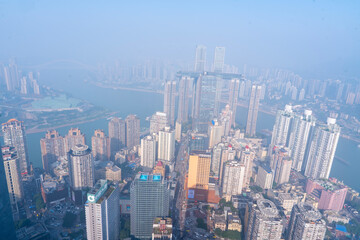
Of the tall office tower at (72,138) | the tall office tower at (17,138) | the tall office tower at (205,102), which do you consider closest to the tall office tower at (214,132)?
the tall office tower at (205,102)

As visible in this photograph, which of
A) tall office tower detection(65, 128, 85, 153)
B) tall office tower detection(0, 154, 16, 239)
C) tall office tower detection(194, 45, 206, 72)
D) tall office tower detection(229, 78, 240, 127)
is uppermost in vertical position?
tall office tower detection(194, 45, 206, 72)

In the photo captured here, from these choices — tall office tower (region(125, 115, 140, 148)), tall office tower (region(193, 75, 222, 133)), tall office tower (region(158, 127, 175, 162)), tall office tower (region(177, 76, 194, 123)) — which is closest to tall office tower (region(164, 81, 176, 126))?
tall office tower (region(177, 76, 194, 123))

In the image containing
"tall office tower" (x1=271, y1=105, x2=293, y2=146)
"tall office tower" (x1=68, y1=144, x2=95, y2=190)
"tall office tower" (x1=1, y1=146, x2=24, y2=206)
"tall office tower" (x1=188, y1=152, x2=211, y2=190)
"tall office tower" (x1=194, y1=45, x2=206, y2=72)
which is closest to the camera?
"tall office tower" (x1=1, y1=146, x2=24, y2=206)

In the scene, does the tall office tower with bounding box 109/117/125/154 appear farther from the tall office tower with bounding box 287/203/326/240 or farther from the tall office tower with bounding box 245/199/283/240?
the tall office tower with bounding box 287/203/326/240

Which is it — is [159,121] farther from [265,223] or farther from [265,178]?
[265,223]

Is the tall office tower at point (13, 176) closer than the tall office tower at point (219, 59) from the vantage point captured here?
Yes

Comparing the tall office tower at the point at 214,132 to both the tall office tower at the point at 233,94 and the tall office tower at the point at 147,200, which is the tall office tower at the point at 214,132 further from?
the tall office tower at the point at 147,200
